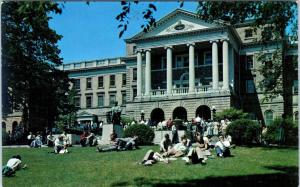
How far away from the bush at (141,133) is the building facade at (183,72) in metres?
16.1

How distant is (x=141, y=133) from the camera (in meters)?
23.1

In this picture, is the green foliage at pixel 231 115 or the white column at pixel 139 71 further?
the white column at pixel 139 71

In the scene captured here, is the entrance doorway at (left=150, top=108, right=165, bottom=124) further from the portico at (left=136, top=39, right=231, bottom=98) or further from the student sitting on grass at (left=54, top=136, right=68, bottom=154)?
the student sitting on grass at (left=54, top=136, right=68, bottom=154)

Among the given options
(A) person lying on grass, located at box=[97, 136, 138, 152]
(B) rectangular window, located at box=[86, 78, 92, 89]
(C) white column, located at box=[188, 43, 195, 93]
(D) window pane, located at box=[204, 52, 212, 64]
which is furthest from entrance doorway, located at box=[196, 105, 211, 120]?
(A) person lying on grass, located at box=[97, 136, 138, 152]

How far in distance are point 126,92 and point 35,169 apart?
4008 cm

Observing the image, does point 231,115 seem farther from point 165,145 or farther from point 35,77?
point 35,77

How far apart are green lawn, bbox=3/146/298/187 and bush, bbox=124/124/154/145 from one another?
234 inches

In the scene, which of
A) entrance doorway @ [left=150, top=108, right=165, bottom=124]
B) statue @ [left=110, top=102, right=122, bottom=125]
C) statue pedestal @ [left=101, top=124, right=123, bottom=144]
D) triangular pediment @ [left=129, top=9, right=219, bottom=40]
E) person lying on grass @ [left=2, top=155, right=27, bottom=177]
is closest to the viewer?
person lying on grass @ [left=2, top=155, right=27, bottom=177]

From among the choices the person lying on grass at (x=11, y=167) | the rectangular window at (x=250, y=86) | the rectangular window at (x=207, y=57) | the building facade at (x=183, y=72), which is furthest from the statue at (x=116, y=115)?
the rectangular window at (x=207, y=57)

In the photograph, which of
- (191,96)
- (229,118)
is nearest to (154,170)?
(229,118)

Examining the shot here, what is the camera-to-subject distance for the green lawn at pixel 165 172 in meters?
11.7

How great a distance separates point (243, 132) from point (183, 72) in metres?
27.1

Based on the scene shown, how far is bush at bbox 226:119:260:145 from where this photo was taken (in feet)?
68.3

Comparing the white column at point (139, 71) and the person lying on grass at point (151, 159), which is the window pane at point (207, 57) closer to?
the white column at point (139, 71)
